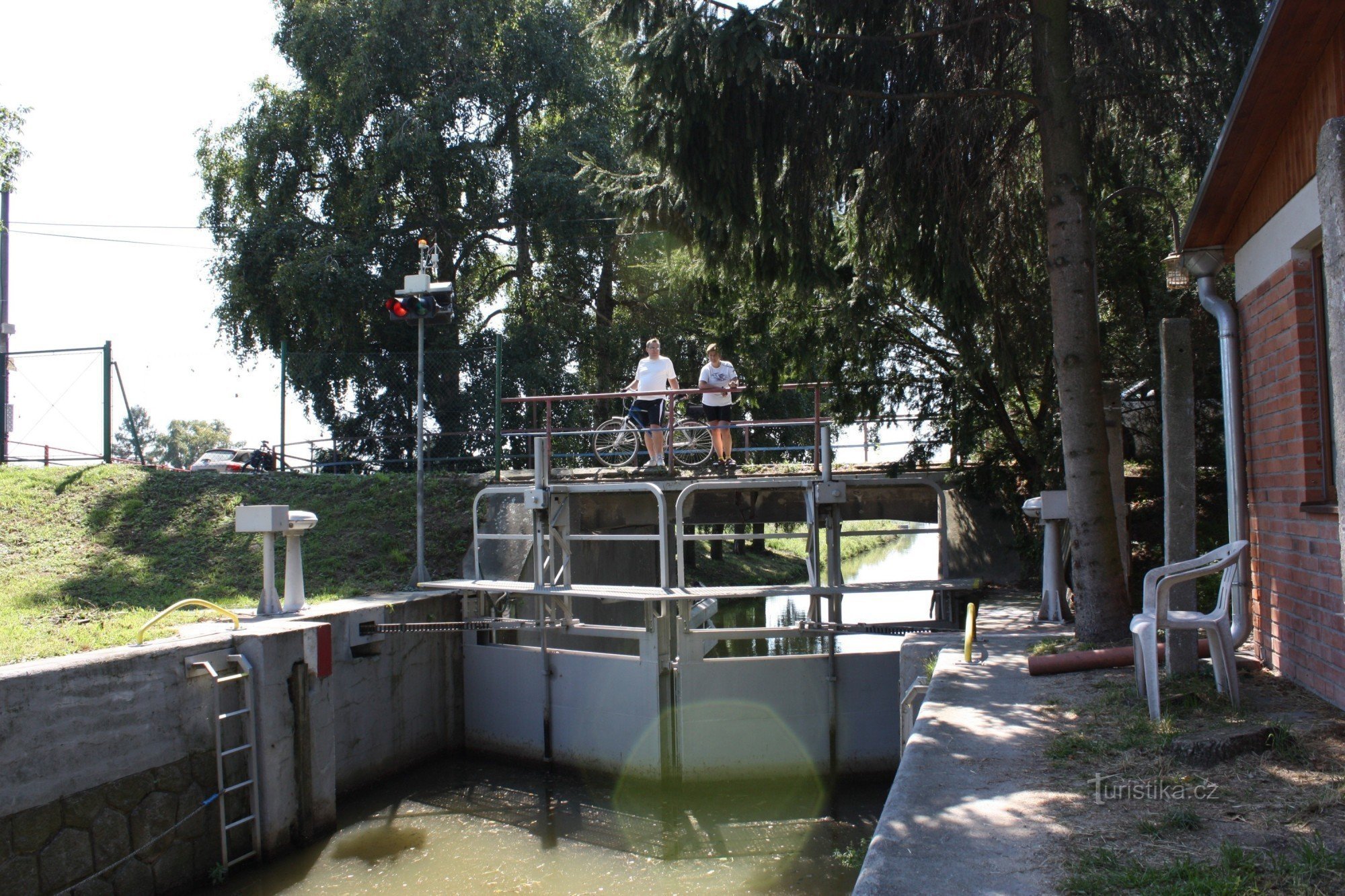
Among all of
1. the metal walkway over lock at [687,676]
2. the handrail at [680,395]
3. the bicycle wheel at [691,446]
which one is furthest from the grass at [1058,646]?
the bicycle wheel at [691,446]

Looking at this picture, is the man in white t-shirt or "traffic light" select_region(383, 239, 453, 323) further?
the man in white t-shirt

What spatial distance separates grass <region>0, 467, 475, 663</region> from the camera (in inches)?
432

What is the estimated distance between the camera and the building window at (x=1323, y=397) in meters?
5.37

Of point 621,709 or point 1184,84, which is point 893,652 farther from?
point 1184,84

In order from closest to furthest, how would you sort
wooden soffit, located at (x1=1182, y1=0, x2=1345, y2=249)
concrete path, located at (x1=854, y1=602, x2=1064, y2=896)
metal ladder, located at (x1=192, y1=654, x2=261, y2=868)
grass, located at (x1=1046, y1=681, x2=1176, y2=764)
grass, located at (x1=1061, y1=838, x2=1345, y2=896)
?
1. grass, located at (x1=1061, y1=838, x2=1345, y2=896)
2. concrete path, located at (x1=854, y1=602, x2=1064, y2=896)
3. grass, located at (x1=1046, y1=681, x2=1176, y2=764)
4. wooden soffit, located at (x1=1182, y1=0, x2=1345, y2=249)
5. metal ladder, located at (x1=192, y1=654, x2=261, y2=868)

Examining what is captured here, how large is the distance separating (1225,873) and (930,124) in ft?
24.0

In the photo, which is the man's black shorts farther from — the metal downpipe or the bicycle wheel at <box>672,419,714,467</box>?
the metal downpipe

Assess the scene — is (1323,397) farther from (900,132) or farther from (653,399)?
(653,399)

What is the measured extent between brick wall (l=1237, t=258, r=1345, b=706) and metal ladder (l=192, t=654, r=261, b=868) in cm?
770

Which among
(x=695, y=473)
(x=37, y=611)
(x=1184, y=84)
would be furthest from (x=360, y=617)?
(x=1184, y=84)

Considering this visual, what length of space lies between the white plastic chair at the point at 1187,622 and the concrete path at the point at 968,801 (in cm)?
66

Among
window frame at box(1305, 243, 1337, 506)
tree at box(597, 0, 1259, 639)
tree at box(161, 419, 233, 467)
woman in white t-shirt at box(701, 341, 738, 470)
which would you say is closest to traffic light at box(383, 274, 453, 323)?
A: tree at box(597, 0, 1259, 639)

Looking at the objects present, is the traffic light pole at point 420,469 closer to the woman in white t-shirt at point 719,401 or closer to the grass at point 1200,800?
the woman in white t-shirt at point 719,401

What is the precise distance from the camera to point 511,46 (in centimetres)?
2252
